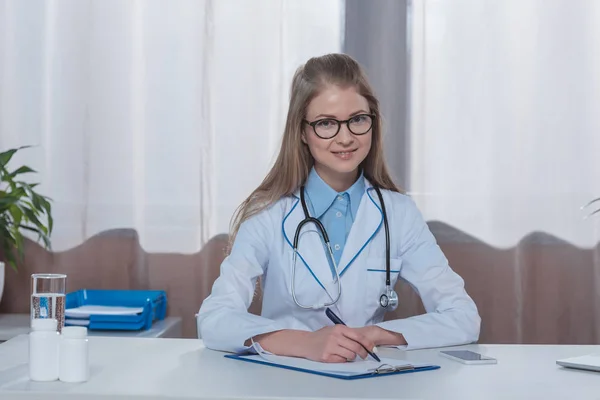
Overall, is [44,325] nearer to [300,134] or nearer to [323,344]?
[323,344]

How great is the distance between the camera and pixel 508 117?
2.55 meters

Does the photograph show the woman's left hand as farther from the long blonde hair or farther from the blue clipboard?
the long blonde hair

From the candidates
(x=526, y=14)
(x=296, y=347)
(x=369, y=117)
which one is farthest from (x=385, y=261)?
(x=526, y=14)

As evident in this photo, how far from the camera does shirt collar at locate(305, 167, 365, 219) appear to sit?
1.90 m

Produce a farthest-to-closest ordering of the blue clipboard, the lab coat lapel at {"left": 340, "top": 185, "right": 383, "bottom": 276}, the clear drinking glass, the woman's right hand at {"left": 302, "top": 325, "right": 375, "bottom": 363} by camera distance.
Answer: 1. the lab coat lapel at {"left": 340, "top": 185, "right": 383, "bottom": 276}
2. the clear drinking glass
3. the woman's right hand at {"left": 302, "top": 325, "right": 375, "bottom": 363}
4. the blue clipboard

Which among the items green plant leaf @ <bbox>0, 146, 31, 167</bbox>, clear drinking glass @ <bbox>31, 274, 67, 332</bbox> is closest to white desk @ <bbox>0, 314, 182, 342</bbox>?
green plant leaf @ <bbox>0, 146, 31, 167</bbox>

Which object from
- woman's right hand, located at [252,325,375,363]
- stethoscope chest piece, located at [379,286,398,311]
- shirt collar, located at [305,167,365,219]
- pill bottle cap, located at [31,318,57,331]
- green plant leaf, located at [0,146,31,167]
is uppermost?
green plant leaf, located at [0,146,31,167]

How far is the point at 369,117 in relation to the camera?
1848mm

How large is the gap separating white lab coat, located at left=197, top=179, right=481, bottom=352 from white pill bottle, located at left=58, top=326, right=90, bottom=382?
0.55 m

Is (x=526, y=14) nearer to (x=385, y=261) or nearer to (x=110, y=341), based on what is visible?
(x=385, y=261)

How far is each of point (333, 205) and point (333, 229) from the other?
0.19 ft

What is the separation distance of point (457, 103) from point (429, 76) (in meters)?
0.13

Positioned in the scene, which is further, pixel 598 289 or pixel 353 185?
pixel 598 289

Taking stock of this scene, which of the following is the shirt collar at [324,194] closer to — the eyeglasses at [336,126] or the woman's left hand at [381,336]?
the eyeglasses at [336,126]
